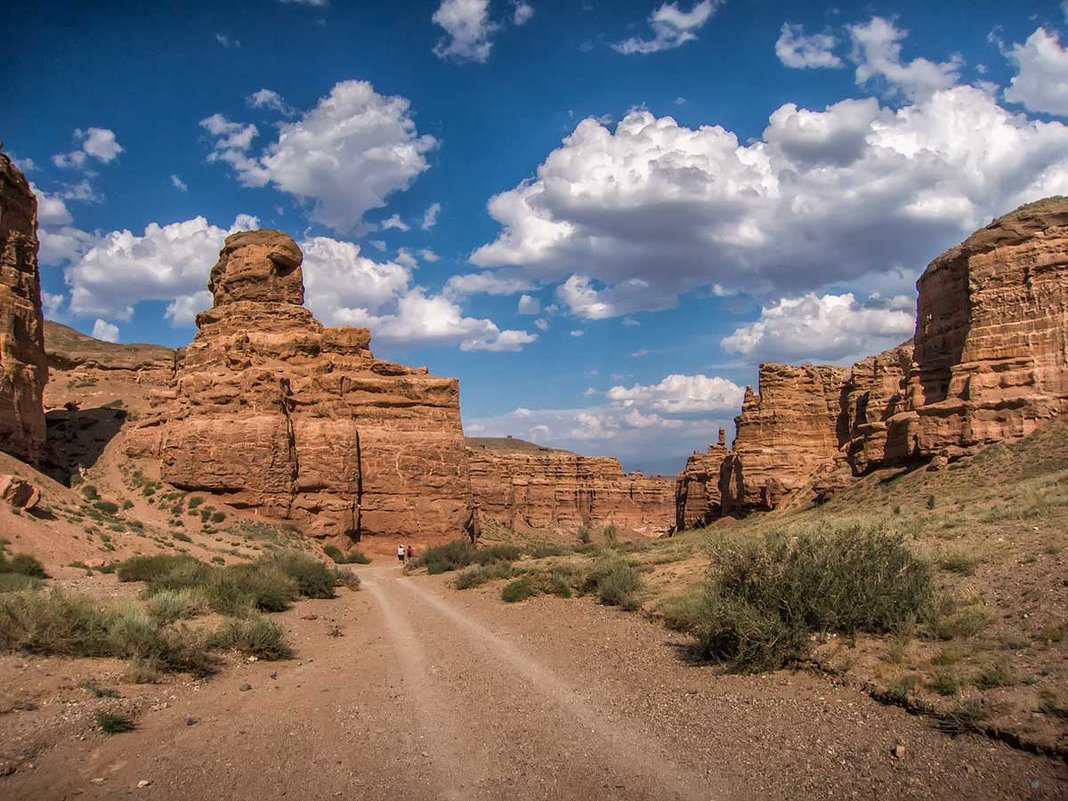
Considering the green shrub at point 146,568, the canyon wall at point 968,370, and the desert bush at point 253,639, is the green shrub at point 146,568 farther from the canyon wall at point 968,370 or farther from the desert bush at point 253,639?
the canyon wall at point 968,370

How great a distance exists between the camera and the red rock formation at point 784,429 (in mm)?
45594

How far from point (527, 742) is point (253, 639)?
6.16 metres

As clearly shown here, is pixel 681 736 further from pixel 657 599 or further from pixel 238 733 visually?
pixel 657 599

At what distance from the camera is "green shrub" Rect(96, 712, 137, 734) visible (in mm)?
7152

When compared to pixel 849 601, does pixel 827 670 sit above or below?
below

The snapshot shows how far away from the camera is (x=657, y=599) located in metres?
16.6

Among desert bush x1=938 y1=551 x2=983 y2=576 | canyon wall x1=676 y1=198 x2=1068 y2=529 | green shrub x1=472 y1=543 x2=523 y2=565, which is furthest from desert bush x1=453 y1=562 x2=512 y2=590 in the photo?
canyon wall x1=676 y1=198 x2=1068 y2=529

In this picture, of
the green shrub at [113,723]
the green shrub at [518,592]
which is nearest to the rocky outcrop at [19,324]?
the green shrub at [518,592]

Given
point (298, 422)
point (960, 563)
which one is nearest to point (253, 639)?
point (960, 563)

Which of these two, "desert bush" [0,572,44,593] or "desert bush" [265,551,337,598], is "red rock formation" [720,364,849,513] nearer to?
"desert bush" [265,551,337,598]

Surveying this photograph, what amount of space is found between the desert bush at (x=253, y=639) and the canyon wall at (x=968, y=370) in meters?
27.5

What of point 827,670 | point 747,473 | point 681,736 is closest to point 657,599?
point 827,670

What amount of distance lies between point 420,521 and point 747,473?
20.9 meters

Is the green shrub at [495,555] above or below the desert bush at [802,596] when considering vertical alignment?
below
